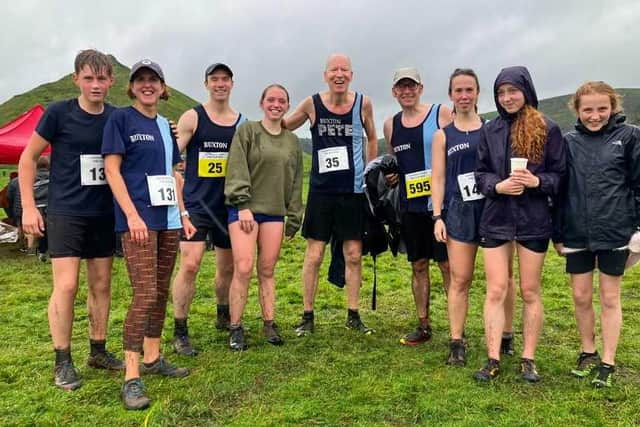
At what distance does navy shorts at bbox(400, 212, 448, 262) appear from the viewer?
4.67m

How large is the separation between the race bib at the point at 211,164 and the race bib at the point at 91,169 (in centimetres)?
99

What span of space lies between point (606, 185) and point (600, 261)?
56cm

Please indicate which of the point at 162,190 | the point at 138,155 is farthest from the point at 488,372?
the point at 138,155

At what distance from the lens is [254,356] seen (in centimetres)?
438

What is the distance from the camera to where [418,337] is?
4.84 meters

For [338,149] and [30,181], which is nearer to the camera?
[30,181]

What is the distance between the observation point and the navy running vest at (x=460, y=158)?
158 inches

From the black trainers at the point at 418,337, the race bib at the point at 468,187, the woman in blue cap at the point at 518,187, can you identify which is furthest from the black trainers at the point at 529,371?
the race bib at the point at 468,187

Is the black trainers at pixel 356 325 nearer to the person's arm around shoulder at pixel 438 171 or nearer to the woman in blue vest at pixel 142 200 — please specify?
the person's arm around shoulder at pixel 438 171

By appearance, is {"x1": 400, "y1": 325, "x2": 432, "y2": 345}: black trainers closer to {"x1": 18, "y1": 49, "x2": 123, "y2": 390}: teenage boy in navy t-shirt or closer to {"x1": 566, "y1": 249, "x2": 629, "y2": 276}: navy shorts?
{"x1": 566, "y1": 249, "x2": 629, "y2": 276}: navy shorts

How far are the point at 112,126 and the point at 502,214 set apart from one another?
276 centimetres

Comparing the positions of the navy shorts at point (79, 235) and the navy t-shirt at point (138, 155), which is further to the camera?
the navy shorts at point (79, 235)

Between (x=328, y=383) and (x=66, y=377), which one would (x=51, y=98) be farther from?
(x=328, y=383)

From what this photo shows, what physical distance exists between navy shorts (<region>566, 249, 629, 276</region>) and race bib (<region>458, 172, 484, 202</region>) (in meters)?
0.81
